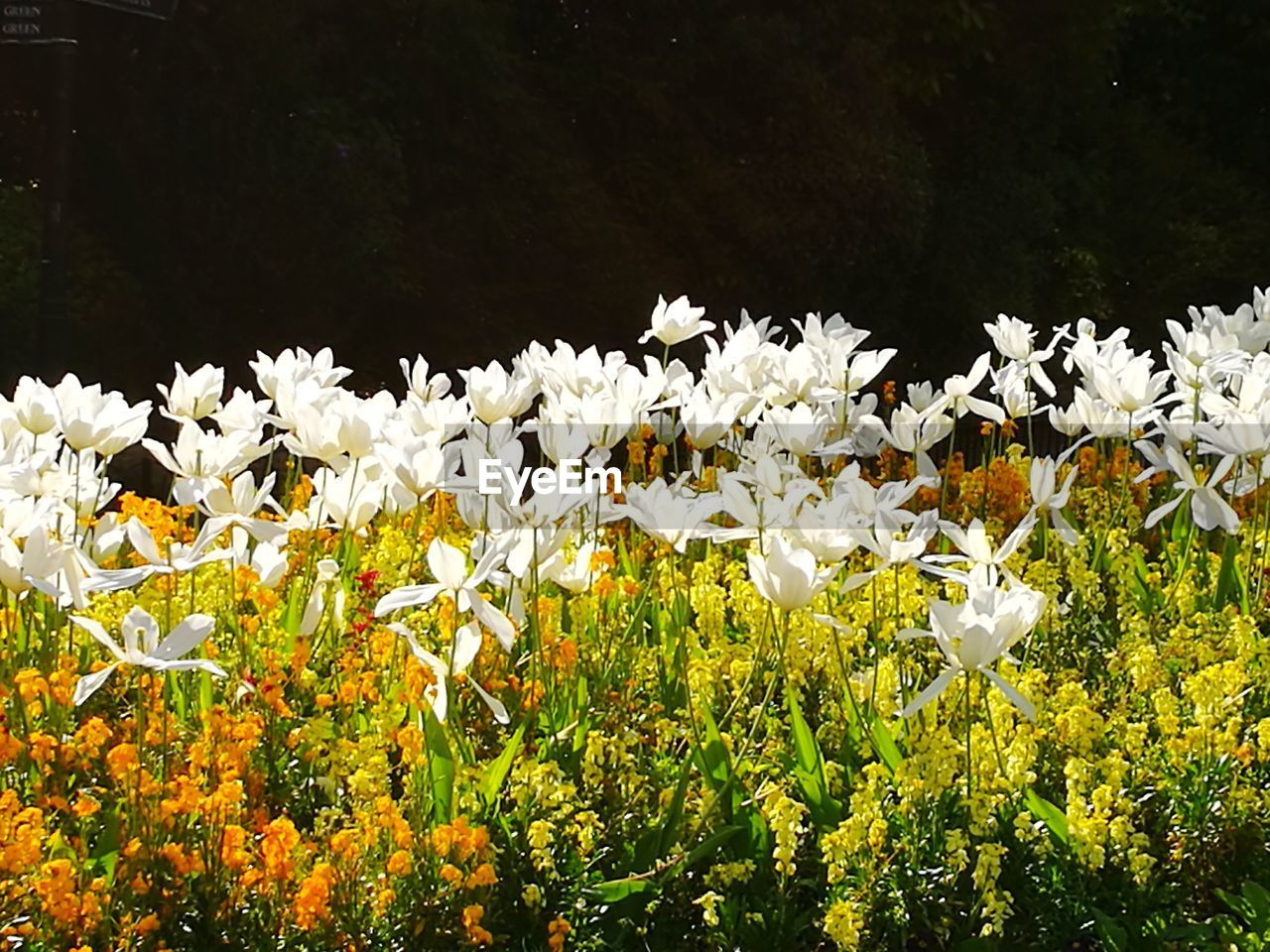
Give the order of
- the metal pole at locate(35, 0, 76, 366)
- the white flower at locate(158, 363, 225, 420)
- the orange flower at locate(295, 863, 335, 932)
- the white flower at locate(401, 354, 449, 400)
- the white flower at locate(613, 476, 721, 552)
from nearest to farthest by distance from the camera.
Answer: the orange flower at locate(295, 863, 335, 932) < the white flower at locate(613, 476, 721, 552) < the white flower at locate(158, 363, 225, 420) < the white flower at locate(401, 354, 449, 400) < the metal pole at locate(35, 0, 76, 366)

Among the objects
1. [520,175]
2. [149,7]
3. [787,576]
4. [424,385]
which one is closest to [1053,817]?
[787,576]

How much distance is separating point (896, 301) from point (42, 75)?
520 cm

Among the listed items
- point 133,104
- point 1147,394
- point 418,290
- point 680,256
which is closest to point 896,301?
point 680,256

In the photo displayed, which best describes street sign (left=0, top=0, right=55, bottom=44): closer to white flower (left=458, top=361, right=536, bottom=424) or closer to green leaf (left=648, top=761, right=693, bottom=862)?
white flower (left=458, top=361, right=536, bottom=424)

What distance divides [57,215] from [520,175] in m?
2.92

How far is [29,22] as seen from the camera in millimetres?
6109

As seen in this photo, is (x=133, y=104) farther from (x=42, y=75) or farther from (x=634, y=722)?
(x=634, y=722)

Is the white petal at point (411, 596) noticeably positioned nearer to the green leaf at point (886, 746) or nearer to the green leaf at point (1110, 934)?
the green leaf at point (886, 746)

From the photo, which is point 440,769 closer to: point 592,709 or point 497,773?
point 497,773

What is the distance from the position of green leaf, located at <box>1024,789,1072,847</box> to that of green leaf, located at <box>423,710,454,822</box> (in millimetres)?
809

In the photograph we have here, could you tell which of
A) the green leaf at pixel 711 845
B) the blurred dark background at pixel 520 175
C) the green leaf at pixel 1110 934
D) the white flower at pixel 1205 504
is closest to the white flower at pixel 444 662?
the green leaf at pixel 711 845

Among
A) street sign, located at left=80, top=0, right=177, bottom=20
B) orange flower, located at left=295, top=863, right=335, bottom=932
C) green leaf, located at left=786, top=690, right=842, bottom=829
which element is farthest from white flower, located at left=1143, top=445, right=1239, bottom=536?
street sign, located at left=80, top=0, right=177, bottom=20

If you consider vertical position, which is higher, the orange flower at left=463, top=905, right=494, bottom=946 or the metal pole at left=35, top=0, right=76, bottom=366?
the metal pole at left=35, top=0, right=76, bottom=366

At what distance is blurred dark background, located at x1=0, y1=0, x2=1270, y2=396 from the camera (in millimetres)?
8211
